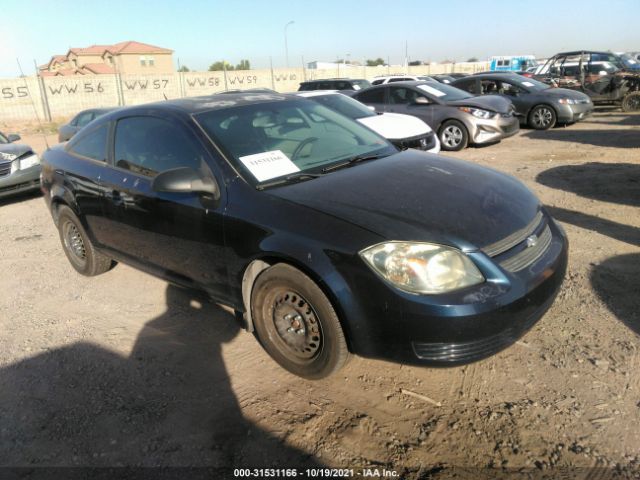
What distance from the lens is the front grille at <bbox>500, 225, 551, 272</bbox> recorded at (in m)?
2.52

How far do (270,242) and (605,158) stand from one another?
793 centimetres

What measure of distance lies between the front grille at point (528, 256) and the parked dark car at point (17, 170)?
26.9 feet

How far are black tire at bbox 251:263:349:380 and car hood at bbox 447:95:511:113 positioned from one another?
28.2ft

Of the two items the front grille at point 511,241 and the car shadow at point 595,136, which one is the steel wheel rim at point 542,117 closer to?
the car shadow at point 595,136

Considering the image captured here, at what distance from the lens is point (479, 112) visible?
1017cm

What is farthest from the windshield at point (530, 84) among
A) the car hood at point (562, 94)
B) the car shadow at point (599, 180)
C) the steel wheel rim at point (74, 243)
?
the steel wheel rim at point (74, 243)

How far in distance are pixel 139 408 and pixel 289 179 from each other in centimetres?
164

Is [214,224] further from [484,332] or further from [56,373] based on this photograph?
[484,332]

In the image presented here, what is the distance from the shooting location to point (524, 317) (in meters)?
2.54

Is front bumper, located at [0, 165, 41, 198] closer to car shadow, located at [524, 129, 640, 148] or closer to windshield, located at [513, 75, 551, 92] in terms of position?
car shadow, located at [524, 129, 640, 148]

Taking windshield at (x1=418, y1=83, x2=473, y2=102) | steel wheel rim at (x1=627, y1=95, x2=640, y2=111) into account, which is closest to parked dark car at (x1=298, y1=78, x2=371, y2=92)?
windshield at (x1=418, y1=83, x2=473, y2=102)

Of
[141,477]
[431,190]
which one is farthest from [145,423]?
[431,190]

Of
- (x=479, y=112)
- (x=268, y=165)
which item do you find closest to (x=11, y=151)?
(x=268, y=165)

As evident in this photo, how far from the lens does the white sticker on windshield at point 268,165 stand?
10.0 feet
